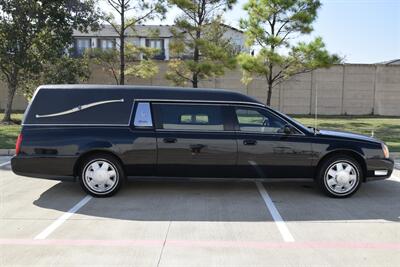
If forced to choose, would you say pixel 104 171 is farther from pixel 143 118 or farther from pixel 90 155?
pixel 143 118

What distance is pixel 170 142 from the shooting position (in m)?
6.52

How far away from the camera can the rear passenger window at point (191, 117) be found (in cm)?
660

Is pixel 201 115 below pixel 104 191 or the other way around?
the other way around

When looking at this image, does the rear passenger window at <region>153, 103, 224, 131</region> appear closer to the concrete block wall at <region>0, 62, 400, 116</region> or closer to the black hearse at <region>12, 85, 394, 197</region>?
the black hearse at <region>12, 85, 394, 197</region>

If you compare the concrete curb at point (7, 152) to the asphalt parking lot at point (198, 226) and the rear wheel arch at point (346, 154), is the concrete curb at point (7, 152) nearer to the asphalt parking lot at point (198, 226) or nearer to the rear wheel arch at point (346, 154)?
the asphalt parking lot at point (198, 226)

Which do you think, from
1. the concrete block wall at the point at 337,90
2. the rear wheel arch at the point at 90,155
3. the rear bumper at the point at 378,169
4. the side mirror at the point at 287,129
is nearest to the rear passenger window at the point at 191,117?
the rear wheel arch at the point at 90,155

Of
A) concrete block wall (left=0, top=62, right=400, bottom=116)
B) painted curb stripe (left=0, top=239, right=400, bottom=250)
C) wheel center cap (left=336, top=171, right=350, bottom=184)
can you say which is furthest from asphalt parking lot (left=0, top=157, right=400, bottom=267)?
concrete block wall (left=0, top=62, right=400, bottom=116)

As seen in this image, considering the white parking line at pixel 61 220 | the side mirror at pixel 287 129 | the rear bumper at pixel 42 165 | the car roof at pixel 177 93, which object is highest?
the car roof at pixel 177 93

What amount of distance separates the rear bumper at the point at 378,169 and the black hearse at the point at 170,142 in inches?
0.6

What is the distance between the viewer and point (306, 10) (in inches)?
752

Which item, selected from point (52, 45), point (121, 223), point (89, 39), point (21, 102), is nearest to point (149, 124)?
point (121, 223)

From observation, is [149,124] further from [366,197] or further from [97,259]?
[366,197]

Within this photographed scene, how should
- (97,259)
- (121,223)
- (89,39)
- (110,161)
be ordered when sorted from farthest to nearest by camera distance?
(89,39) < (110,161) < (121,223) < (97,259)

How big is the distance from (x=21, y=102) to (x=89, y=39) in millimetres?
30976
